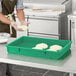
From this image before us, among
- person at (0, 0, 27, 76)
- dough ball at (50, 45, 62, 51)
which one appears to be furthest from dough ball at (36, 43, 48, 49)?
person at (0, 0, 27, 76)

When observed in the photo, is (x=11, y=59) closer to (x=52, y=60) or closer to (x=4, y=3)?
(x=52, y=60)

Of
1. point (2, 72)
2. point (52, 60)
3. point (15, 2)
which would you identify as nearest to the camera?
point (52, 60)

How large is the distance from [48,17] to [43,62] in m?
2.10

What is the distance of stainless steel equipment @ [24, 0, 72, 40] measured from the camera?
4426 mm

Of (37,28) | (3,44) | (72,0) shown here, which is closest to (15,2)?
(3,44)

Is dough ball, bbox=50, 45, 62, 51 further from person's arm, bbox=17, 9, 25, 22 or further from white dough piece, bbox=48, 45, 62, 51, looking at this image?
person's arm, bbox=17, 9, 25, 22

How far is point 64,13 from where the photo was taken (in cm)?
453

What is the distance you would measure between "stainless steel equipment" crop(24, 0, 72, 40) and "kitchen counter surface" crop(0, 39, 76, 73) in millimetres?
1837

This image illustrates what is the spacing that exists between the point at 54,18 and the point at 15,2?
102cm

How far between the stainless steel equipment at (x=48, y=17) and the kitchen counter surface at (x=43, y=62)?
1.84 m

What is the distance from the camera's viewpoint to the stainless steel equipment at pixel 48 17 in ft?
14.5

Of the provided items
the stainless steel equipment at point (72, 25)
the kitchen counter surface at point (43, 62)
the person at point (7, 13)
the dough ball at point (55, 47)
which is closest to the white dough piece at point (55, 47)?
the dough ball at point (55, 47)

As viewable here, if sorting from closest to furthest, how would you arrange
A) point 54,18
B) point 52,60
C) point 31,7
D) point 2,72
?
point 52,60, point 2,72, point 54,18, point 31,7

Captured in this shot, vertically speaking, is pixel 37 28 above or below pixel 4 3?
below
